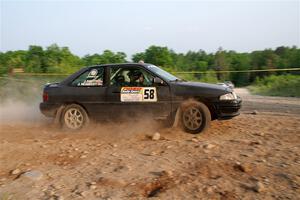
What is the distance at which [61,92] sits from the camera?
8.13m

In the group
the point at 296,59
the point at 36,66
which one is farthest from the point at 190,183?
the point at 296,59

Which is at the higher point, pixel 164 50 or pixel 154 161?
pixel 164 50

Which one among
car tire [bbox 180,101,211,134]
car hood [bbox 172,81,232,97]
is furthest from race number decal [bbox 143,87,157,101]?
car tire [bbox 180,101,211,134]

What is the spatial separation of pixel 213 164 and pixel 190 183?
752 mm

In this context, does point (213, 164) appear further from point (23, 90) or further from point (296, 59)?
point (296, 59)

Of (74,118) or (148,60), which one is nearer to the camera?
(74,118)

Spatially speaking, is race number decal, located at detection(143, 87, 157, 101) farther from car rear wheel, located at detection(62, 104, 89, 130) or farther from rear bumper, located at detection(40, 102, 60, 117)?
rear bumper, located at detection(40, 102, 60, 117)

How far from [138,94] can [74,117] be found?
1.62 metres

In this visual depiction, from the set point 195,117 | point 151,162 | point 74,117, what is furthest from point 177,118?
point 74,117

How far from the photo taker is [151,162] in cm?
542

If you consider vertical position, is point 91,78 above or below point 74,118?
above

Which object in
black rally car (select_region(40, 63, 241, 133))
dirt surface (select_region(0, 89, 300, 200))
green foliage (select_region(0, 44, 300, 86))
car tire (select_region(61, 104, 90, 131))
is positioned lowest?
Result: dirt surface (select_region(0, 89, 300, 200))

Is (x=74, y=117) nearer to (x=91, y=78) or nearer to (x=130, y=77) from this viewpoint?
→ (x=91, y=78)

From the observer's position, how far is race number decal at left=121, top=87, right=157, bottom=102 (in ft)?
24.5
